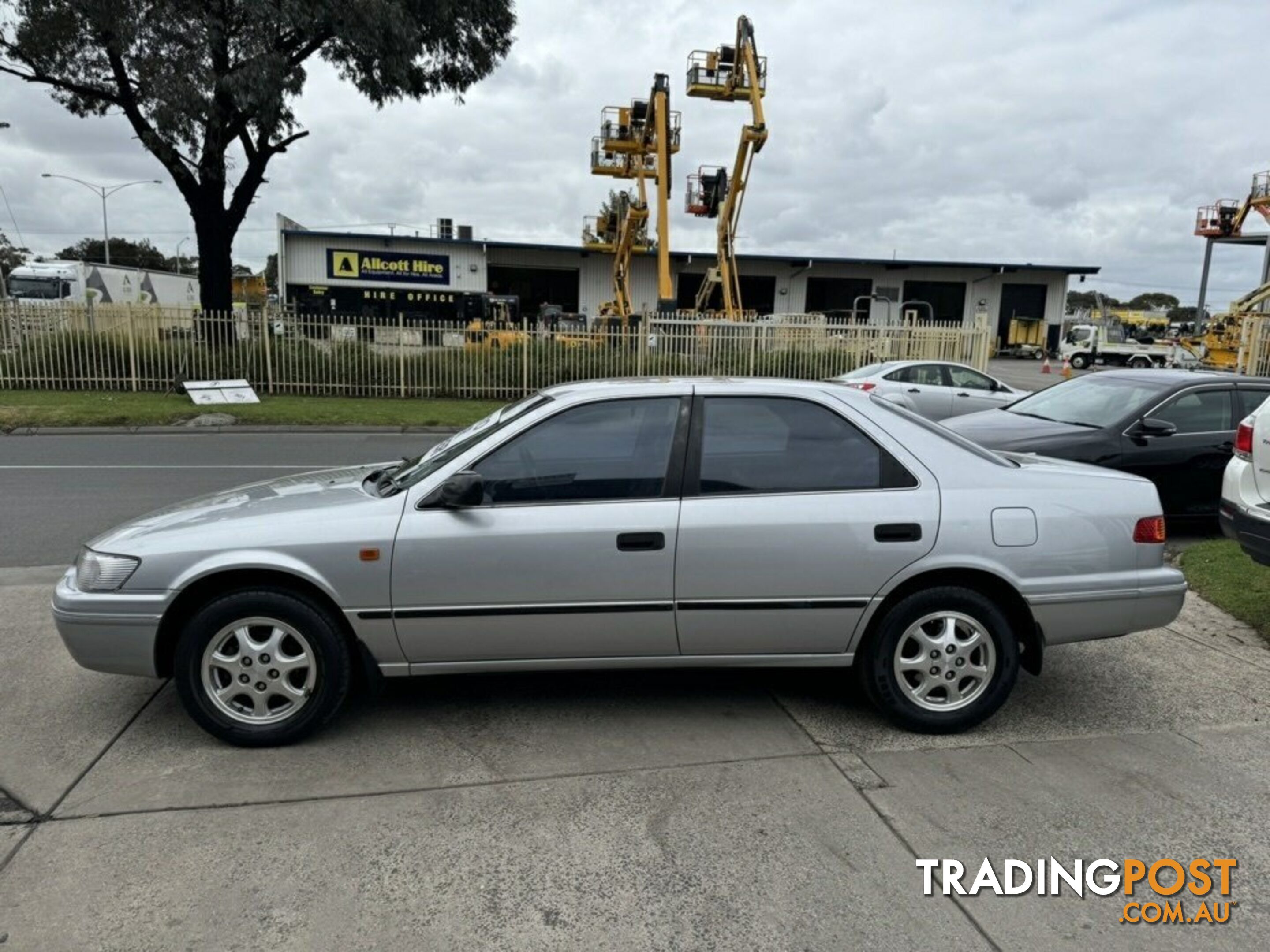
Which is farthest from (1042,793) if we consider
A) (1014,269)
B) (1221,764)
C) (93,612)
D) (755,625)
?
(1014,269)

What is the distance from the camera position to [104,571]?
140 inches

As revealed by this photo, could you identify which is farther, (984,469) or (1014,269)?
(1014,269)

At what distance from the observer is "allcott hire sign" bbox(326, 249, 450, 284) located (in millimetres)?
44469

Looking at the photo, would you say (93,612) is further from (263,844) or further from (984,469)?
(984,469)

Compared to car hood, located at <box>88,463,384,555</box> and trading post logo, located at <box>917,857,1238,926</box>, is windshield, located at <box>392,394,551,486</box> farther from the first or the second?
trading post logo, located at <box>917,857,1238,926</box>

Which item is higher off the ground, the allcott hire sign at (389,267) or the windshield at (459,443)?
the allcott hire sign at (389,267)

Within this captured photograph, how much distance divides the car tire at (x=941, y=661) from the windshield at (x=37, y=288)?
39141 millimetres

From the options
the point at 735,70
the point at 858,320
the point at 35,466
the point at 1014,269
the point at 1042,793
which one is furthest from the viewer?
the point at 1014,269

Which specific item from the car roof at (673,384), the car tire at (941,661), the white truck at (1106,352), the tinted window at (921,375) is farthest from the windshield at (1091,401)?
the white truck at (1106,352)

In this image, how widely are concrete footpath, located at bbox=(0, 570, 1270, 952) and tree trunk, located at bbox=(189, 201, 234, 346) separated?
1648 cm

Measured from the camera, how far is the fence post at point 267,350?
19.0m

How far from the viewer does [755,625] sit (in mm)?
3697

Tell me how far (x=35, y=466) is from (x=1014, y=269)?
50717 millimetres

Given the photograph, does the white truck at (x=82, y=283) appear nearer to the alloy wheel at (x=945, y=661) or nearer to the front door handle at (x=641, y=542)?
the front door handle at (x=641, y=542)
